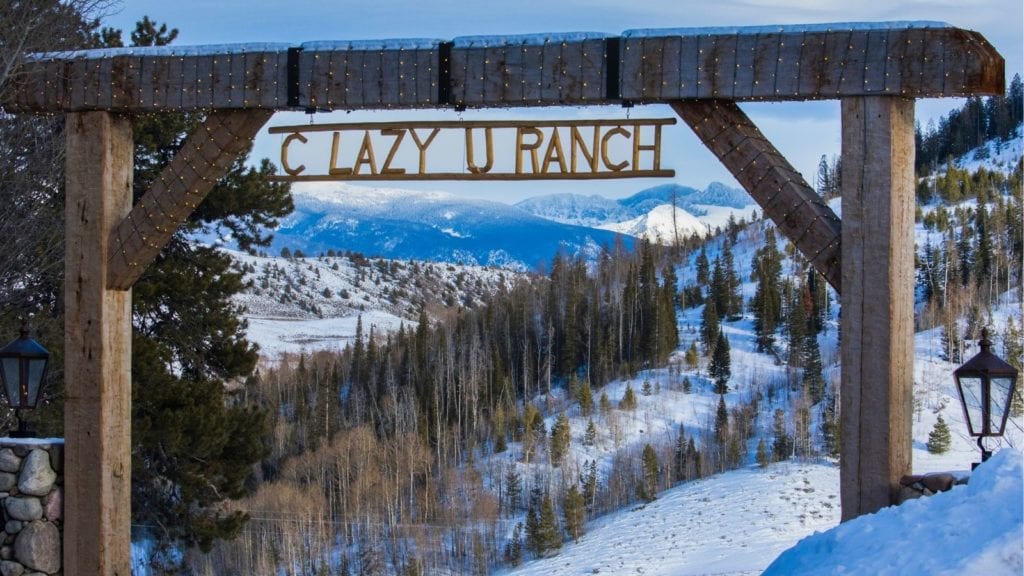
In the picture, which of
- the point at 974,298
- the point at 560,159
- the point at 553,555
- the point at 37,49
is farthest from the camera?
the point at 974,298

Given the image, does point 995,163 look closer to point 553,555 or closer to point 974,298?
point 974,298

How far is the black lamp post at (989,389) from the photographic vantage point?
523 centimetres

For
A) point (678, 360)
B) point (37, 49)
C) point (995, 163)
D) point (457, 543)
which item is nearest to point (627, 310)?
point (678, 360)

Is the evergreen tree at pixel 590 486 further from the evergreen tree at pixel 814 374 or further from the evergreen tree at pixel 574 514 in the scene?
the evergreen tree at pixel 814 374

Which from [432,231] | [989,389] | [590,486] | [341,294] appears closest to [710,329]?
[590,486]

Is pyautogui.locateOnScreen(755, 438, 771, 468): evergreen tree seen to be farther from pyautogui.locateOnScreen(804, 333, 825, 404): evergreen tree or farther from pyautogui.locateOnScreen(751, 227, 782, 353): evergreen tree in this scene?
pyautogui.locateOnScreen(751, 227, 782, 353): evergreen tree

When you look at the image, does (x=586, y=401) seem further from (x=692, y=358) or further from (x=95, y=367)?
(x=95, y=367)

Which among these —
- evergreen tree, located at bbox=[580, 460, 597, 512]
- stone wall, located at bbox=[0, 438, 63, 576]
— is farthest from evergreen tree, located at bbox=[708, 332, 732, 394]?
stone wall, located at bbox=[0, 438, 63, 576]

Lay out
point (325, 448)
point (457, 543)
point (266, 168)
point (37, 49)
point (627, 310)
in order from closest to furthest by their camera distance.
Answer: point (37, 49) → point (266, 168) → point (457, 543) → point (325, 448) → point (627, 310)

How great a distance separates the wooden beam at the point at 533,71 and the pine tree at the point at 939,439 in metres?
27.7

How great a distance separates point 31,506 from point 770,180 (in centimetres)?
430

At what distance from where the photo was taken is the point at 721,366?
43.1m

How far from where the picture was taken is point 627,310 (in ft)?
164

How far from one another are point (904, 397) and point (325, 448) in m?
34.4
